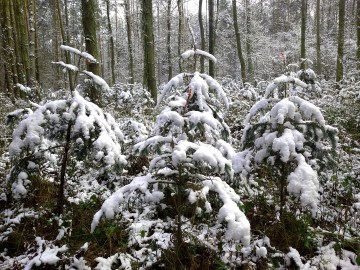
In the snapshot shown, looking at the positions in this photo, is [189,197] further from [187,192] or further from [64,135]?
[64,135]

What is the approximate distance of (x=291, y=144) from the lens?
3.10 m

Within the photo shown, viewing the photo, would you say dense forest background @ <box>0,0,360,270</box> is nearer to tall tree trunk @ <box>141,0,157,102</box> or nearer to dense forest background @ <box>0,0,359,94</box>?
tall tree trunk @ <box>141,0,157,102</box>

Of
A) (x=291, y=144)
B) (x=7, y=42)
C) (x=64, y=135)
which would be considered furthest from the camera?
(x=7, y=42)

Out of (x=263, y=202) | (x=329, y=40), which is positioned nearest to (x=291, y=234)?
(x=263, y=202)

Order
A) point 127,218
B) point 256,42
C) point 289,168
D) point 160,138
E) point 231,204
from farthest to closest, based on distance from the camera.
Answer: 1. point 256,42
2. point 127,218
3. point 289,168
4. point 160,138
5. point 231,204

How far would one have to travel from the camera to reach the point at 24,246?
148 inches

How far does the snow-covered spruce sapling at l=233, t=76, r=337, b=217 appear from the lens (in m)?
2.99

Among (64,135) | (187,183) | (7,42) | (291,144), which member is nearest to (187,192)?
(187,183)

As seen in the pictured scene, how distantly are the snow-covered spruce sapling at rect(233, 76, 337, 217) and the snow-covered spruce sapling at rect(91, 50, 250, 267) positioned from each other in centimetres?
45

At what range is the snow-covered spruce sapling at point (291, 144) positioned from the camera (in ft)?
9.80

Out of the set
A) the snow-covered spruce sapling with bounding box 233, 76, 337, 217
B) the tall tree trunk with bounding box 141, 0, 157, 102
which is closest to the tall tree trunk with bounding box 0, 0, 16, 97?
the tall tree trunk with bounding box 141, 0, 157, 102

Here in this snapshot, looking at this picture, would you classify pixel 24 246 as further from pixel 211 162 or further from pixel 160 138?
pixel 211 162

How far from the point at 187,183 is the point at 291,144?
121 centimetres

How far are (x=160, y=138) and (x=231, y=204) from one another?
893 millimetres
